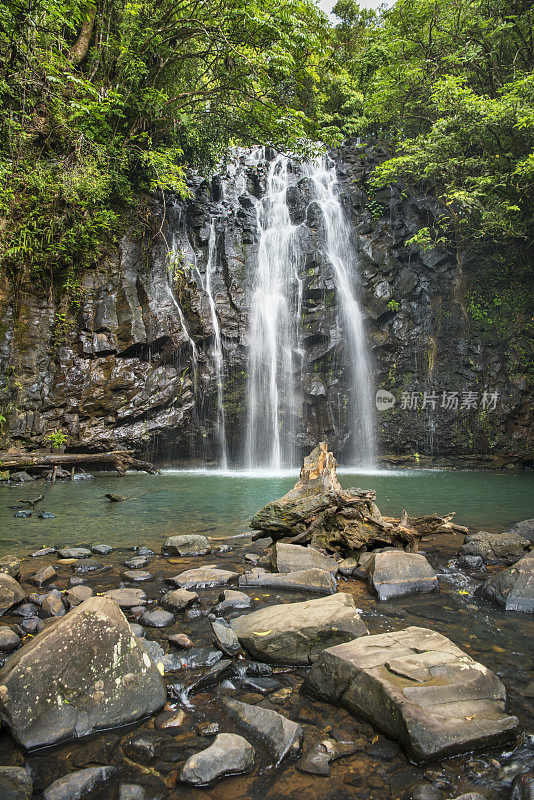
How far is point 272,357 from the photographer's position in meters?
15.5

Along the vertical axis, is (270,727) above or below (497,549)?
above

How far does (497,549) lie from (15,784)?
16.2 ft

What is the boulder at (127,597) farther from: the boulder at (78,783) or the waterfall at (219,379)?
the waterfall at (219,379)

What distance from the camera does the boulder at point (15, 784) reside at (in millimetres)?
1544

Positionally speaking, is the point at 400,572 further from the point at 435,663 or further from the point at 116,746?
the point at 116,746

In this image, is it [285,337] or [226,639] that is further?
[285,337]

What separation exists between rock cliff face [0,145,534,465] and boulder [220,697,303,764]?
1101cm

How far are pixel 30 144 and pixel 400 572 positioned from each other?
48.3ft

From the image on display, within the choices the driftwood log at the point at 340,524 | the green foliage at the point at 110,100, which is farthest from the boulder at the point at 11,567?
the green foliage at the point at 110,100

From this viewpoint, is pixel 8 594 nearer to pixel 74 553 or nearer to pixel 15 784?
pixel 74 553

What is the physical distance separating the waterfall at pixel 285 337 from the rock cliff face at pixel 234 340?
0.34 metres

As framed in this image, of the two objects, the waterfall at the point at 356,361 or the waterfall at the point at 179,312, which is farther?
the waterfall at the point at 356,361

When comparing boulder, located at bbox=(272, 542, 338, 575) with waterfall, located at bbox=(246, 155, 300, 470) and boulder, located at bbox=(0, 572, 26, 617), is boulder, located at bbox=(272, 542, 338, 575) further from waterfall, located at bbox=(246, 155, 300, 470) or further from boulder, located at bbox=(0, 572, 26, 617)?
waterfall, located at bbox=(246, 155, 300, 470)

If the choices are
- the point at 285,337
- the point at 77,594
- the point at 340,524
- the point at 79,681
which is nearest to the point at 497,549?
the point at 340,524
